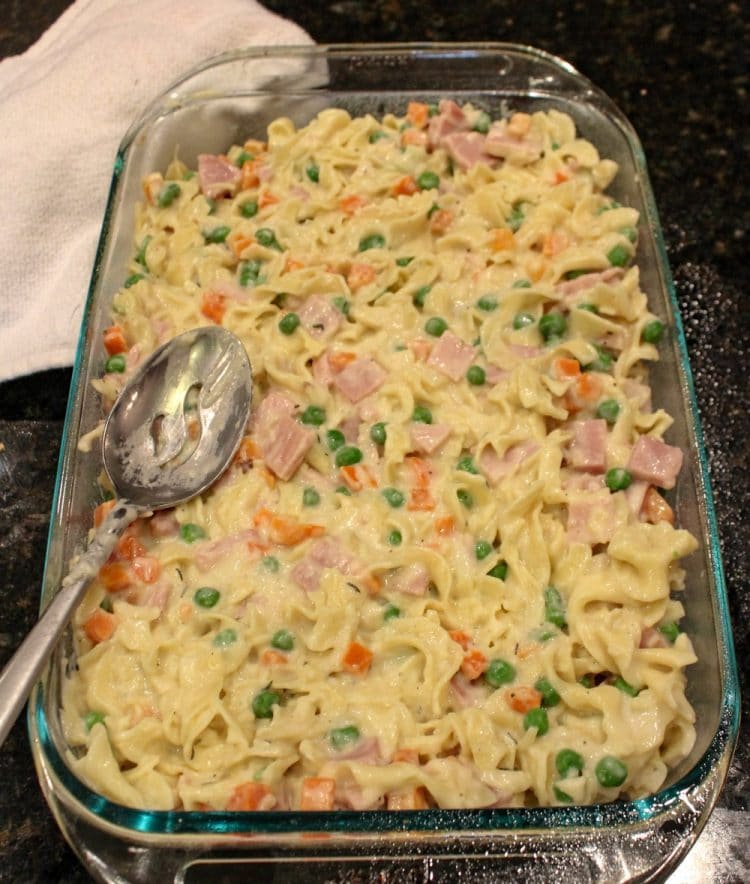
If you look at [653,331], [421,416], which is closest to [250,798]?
[421,416]

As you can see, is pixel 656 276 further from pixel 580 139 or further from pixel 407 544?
pixel 407 544

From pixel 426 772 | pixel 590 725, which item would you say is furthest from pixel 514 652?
pixel 426 772

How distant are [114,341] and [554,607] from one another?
1.81m

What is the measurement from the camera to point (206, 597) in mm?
2600

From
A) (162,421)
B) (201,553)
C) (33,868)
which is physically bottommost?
(33,868)

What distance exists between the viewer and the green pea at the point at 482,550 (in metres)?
2.70

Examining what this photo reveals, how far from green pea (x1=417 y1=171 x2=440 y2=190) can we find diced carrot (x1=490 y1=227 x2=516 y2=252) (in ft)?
1.26

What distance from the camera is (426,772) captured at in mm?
2262

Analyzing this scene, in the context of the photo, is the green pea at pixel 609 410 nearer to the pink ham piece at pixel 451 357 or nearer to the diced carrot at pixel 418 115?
the pink ham piece at pixel 451 357

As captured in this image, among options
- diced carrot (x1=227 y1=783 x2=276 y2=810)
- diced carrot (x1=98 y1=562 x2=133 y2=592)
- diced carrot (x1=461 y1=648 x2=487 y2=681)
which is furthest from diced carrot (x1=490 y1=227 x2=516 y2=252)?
diced carrot (x1=227 y1=783 x2=276 y2=810)

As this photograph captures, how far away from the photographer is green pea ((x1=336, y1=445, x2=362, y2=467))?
2.87m

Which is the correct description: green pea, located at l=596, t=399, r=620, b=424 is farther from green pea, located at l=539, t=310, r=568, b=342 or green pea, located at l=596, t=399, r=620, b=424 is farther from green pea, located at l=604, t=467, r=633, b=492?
green pea, located at l=539, t=310, r=568, b=342

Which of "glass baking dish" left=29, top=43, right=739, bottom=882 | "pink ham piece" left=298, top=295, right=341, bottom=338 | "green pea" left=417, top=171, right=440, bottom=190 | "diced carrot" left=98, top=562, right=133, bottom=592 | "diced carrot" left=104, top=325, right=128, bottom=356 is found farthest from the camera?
"green pea" left=417, top=171, right=440, bottom=190

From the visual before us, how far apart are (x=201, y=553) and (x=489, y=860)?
1.23 meters
